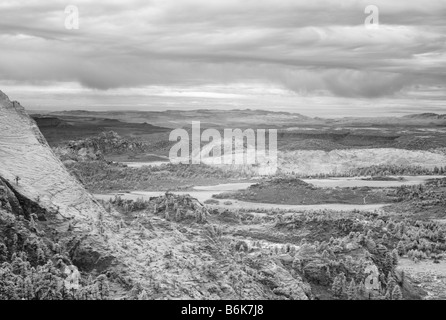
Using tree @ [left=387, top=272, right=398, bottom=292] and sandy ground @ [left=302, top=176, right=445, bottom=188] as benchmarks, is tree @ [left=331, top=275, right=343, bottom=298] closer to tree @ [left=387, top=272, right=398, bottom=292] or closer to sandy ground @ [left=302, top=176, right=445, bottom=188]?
tree @ [left=387, top=272, right=398, bottom=292]

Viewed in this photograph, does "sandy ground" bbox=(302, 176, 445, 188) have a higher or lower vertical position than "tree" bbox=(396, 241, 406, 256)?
lower

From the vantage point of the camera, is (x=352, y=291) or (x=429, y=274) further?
(x=429, y=274)

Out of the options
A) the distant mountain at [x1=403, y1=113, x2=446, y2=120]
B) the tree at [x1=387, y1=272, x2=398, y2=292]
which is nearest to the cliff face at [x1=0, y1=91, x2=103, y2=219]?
the tree at [x1=387, y1=272, x2=398, y2=292]

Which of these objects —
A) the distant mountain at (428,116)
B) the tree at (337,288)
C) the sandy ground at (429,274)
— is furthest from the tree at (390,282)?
the distant mountain at (428,116)

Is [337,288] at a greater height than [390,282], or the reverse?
[337,288]

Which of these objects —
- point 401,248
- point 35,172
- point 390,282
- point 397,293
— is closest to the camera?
point 35,172

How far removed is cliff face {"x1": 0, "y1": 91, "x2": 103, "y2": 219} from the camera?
10453mm

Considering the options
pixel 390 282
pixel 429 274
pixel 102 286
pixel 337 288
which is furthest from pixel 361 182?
pixel 102 286

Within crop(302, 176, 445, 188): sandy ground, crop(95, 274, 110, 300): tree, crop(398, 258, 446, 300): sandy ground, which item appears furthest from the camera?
crop(302, 176, 445, 188): sandy ground

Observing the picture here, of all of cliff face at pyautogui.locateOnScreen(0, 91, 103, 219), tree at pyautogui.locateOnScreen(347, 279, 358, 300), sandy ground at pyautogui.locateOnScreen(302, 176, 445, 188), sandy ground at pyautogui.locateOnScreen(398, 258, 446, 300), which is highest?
cliff face at pyautogui.locateOnScreen(0, 91, 103, 219)

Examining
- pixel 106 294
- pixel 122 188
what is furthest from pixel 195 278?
pixel 122 188

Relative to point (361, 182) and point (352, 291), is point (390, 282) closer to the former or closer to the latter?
point (352, 291)

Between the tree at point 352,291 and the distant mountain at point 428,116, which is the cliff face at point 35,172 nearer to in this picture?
the tree at point 352,291

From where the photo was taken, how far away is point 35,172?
1102 cm
